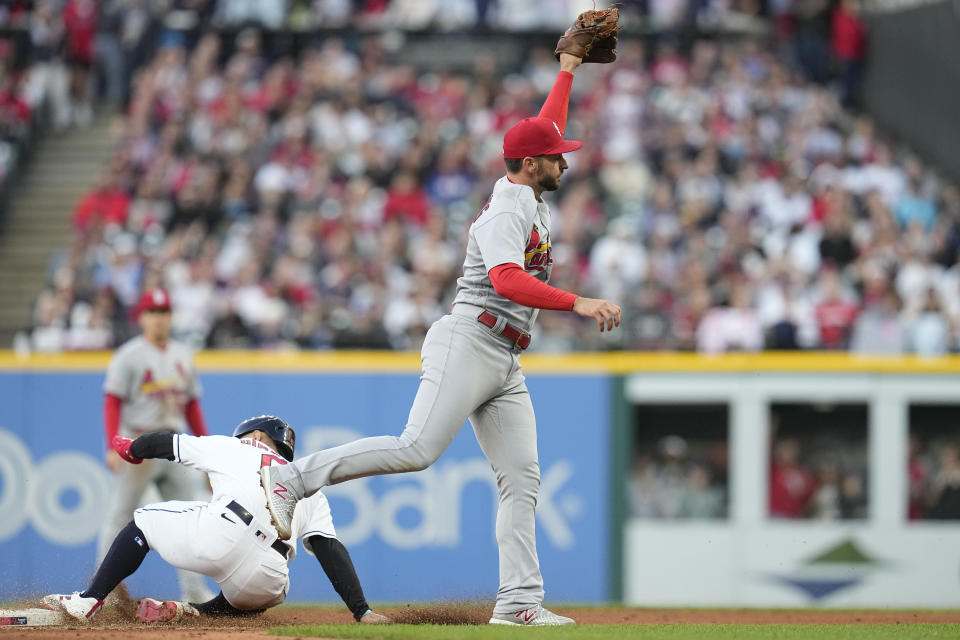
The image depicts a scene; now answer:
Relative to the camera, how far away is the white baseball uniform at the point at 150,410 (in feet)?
28.8

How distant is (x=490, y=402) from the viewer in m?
6.42

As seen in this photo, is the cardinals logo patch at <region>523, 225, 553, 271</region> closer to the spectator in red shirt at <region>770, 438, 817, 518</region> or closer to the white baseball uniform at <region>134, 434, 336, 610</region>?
the white baseball uniform at <region>134, 434, 336, 610</region>

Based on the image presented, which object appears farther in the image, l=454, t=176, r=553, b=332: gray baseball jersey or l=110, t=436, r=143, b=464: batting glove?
l=110, t=436, r=143, b=464: batting glove

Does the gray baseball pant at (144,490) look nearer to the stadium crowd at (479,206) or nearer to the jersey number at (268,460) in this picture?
the jersey number at (268,460)

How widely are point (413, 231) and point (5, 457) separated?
4.82m

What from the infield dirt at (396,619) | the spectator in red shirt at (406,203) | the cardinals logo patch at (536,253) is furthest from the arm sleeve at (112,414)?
the spectator in red shirt at (406,203)

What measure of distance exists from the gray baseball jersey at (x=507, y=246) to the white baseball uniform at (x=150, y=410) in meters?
3.22

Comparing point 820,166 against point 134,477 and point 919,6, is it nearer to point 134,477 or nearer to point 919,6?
point 919,6

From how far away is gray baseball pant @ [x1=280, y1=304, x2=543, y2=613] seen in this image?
608cm

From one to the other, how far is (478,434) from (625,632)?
113cm

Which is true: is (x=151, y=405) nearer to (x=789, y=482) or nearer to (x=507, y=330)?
(x=507, y=330)

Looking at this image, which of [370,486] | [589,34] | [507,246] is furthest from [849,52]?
[507,246]

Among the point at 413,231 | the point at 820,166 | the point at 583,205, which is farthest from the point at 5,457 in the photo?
the point at 820,166

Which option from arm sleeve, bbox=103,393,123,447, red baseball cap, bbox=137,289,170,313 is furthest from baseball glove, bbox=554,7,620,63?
arm sleeve, bbox=103,393,123,447
